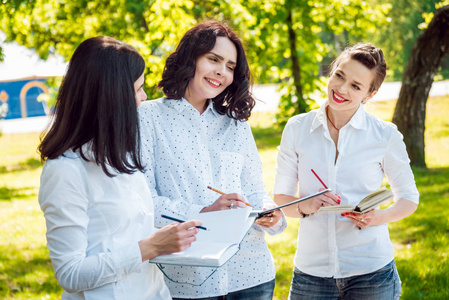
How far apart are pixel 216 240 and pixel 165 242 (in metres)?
0.23

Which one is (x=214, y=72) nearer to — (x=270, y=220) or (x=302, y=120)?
(x=302, y=120)

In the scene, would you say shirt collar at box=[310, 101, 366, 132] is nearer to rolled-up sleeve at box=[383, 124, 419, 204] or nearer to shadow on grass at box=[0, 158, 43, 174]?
rolled-up sleeve at box=[383, 124, 419, 204]

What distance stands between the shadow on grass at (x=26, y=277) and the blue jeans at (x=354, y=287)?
2.90m

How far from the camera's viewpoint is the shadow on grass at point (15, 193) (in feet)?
31.1

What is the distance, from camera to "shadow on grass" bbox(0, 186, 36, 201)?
9.49m

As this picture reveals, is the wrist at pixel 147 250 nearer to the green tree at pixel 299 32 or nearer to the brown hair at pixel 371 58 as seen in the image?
the brown hair at pixel 371 58

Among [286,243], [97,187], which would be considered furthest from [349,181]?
[286,243]

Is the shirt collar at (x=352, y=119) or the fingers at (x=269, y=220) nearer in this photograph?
the fingers at (x=269, y=220)

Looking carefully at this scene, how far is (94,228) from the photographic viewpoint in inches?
71.9

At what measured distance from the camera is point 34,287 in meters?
5.00

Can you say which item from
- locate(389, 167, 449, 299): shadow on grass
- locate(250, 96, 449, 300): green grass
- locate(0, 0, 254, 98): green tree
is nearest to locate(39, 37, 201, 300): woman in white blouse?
locate(250, 96, 449, 300): green grass

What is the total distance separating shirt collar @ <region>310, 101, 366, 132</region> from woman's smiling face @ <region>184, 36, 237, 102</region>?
50 centimetres

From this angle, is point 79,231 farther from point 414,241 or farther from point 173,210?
point 414,241

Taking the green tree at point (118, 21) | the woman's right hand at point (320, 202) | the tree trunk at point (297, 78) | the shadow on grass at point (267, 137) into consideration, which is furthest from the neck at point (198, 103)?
the tree trunk at point (297, 78)
